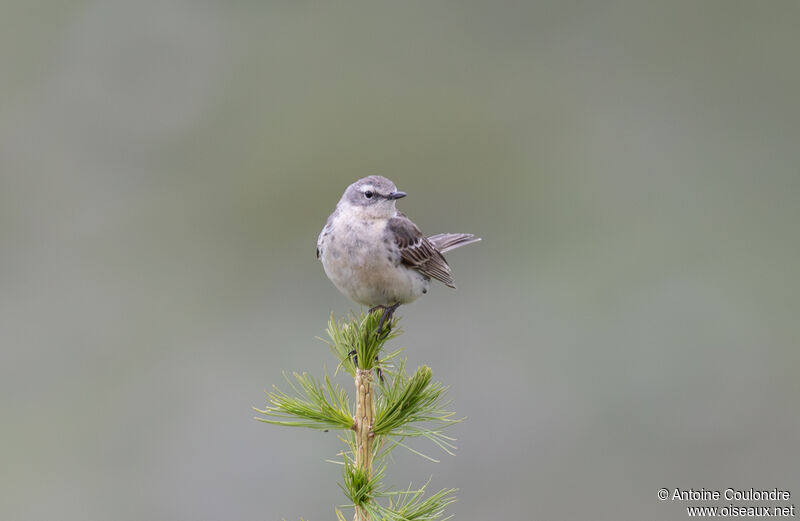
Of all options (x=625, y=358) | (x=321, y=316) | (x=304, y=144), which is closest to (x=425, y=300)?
(x=321, y=316)

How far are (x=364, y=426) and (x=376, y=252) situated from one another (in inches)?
68.8

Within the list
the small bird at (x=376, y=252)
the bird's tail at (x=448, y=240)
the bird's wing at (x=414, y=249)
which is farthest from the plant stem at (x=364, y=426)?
the bird's tail at (x=448, y=240)

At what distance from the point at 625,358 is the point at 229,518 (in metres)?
5.49

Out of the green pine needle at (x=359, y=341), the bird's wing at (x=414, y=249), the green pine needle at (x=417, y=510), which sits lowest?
the green pine needle at (x=417, y=510)

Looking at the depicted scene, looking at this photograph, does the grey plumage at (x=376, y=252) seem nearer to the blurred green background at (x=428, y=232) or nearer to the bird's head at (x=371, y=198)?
the bird's head at (x=371, y=198)

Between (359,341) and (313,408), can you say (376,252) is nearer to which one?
(359,341)

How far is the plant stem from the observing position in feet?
11.0

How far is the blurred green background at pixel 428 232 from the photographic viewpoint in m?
10.2

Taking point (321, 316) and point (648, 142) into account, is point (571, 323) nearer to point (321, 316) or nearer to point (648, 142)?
point (321, 316)

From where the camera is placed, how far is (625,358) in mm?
11750

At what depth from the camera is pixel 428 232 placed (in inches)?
525

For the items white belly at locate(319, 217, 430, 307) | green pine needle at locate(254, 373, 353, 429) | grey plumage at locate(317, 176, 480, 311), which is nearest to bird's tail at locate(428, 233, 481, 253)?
grey plumage at locate(317, 176, 480, 311)

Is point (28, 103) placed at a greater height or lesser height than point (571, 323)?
greater

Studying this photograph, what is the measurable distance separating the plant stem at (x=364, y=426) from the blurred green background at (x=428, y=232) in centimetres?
592
